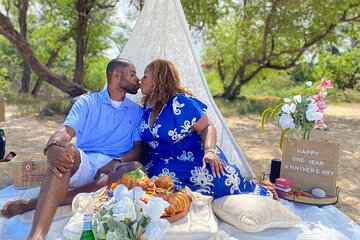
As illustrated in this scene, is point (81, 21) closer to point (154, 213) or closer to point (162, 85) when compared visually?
point (162, 85)

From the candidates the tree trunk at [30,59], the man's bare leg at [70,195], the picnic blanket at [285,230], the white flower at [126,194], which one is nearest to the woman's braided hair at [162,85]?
the man's bare leg at [70,195]

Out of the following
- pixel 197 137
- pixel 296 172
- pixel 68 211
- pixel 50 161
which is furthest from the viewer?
pixel 296 172

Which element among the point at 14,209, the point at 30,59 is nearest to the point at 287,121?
the point at 14,209

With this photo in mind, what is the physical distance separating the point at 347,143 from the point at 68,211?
17.4ft

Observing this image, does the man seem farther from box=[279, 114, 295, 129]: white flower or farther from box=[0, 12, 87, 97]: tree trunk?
box=[0, 12, 87, 97]: tree trunk

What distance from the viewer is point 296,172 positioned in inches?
124

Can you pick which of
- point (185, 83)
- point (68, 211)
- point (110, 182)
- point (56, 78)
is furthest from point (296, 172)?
point (56, 78)

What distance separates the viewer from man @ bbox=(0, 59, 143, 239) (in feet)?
7.31

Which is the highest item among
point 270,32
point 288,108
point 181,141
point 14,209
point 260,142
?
point 270,32

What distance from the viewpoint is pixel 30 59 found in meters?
8.19

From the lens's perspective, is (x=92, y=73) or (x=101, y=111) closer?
(x=101, y=111)

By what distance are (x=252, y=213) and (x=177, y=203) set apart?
48 centimetres

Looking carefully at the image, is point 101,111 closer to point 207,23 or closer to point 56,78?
point 56,78

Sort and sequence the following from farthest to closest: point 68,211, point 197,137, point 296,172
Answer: point 296,172, point 197,137, point 68,211
